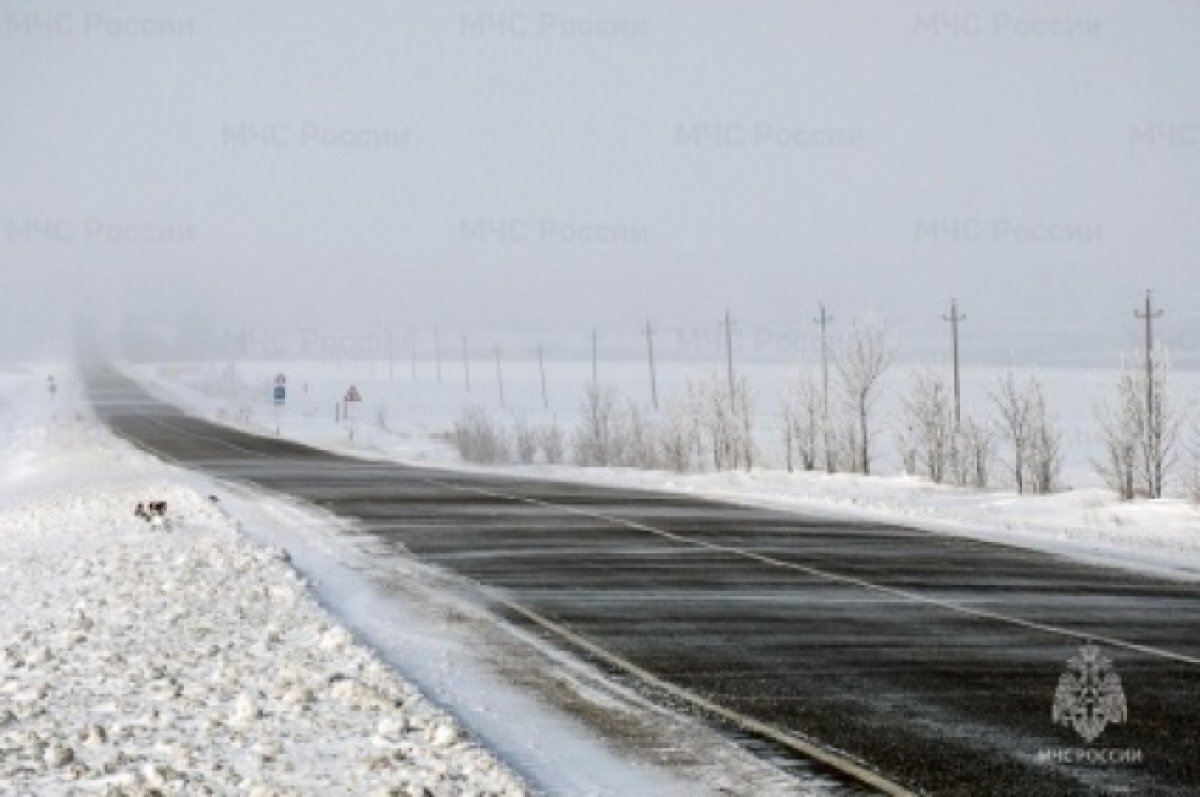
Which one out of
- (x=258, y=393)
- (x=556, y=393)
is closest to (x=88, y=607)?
→ (x=258, y=393)

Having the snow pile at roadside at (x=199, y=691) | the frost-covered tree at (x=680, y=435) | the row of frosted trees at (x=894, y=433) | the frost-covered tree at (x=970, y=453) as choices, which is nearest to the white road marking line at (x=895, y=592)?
the snow pile at roadside at (x=199, y=691)

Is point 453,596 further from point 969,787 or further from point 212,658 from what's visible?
point 969,787

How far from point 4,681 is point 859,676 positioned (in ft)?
20.1

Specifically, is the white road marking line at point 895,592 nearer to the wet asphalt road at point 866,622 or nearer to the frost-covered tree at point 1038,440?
the wet asphalt road at point 866,622

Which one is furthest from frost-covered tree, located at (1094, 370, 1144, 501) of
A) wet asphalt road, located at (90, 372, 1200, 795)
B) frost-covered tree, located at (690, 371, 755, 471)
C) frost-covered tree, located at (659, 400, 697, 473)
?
wet asphalt road, located at (90, 372, 1200, 795)

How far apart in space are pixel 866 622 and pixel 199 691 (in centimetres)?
649

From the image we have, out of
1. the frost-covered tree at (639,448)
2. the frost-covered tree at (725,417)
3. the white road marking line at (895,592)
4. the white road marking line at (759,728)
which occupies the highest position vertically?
the white road marking line at (759,728)

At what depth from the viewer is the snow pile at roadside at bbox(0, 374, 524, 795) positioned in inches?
308

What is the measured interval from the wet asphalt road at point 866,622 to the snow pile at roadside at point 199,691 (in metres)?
2.29

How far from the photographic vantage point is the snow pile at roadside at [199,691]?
7828mm

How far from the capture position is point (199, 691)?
392 inches

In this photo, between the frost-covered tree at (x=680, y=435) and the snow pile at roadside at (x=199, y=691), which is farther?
the frost-covered tree at (x=680, y=435)

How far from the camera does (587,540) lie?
859 inches

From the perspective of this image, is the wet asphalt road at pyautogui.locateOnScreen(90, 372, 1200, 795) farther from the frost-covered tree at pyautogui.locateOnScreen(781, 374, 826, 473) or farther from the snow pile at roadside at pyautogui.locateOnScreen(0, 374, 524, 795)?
the frost-covered tree at pyautogui.locateOnScreen(781, 374, 826, 473)
